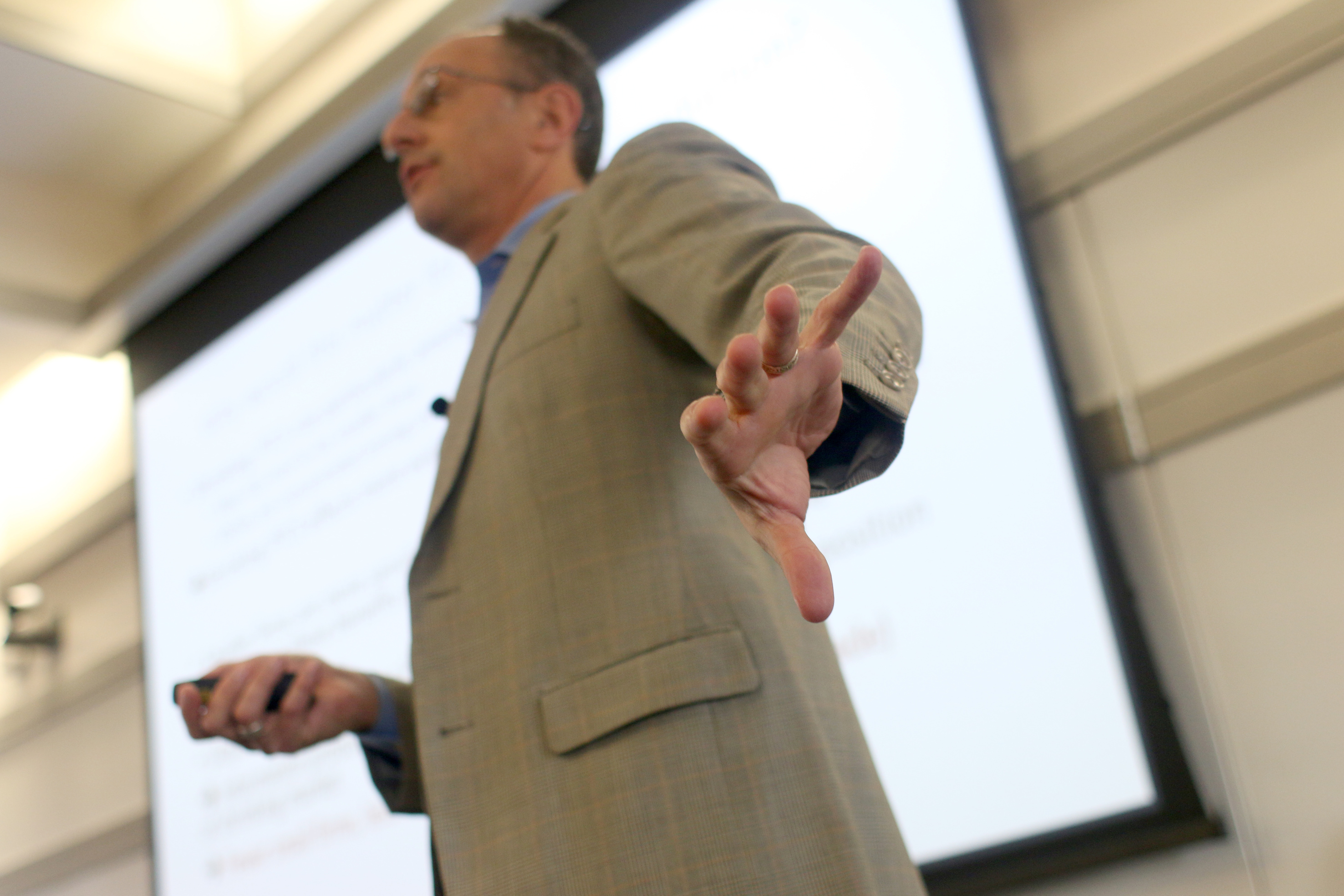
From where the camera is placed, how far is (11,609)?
3926mm

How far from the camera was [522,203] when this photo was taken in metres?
1.58

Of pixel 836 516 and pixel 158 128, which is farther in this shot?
pixel 158 128

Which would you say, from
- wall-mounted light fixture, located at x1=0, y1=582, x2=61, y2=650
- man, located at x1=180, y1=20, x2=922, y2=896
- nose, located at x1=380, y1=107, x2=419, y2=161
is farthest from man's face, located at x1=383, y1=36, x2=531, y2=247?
wall-mounted light fixture, located at x1=0, y1=582, x2=61, y2=650

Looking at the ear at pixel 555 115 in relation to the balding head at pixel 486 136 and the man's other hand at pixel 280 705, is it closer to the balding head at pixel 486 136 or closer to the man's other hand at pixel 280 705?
the balding head at pixel 486 136

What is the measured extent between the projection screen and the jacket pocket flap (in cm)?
89

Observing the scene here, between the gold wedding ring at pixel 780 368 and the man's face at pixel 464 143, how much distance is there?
100cm

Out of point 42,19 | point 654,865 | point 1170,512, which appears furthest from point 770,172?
point 42,19

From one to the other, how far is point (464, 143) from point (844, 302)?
1084 mm

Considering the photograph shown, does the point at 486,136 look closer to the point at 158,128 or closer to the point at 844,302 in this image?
the point at 844,302

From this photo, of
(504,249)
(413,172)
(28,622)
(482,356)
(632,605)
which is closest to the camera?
(632,605)

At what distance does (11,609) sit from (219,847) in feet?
4.73

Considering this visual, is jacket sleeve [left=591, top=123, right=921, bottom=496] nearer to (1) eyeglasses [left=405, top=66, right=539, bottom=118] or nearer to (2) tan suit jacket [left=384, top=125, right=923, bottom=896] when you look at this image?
(2) tan suit jacket [left=384, top=125, right=923, bottom=896]

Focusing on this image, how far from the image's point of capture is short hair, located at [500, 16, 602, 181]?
1.71 metres

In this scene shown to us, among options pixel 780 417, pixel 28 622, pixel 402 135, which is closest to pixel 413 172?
pixel 402 135
